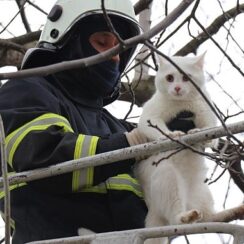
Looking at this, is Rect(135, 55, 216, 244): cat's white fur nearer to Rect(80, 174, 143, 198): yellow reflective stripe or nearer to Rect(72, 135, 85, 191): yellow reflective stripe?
Rect(80, 174, 143, 198): yellow reflective stripe

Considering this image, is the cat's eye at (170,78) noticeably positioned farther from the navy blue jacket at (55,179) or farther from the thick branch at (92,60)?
the thick branch at (92,60)

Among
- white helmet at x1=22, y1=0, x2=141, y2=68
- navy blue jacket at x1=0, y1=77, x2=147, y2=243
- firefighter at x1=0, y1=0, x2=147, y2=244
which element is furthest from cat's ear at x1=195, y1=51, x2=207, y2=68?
navy blue jacket at x1=0, y1=77, x2=147, y2=243

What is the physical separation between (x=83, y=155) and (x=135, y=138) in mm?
243

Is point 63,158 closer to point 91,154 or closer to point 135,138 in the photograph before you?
point 91,154

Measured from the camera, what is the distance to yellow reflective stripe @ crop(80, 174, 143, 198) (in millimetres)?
3043

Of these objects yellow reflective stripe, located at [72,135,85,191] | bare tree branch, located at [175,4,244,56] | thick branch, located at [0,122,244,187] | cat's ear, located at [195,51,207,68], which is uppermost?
bare tree branch, located at [175,4,244,56]

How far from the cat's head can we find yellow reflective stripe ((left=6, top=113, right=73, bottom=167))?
630mm

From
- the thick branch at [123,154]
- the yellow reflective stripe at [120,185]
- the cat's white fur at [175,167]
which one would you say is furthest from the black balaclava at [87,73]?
the thick branch at [123,154]

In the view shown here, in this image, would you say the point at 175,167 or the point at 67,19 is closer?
the point at 175,167

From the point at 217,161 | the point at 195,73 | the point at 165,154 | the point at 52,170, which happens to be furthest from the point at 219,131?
the point at 195,73

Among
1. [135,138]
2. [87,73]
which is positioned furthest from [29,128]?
[87,73]

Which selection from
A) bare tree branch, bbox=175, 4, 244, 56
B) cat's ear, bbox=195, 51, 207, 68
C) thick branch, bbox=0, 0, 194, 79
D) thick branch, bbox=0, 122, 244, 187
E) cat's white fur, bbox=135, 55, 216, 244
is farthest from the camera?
bare tree branch, bbox=175, 4, 244, 56

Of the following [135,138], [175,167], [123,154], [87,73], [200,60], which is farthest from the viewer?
[200,60]

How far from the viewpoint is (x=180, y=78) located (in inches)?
136
